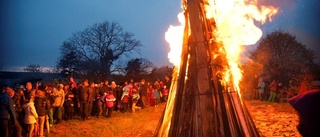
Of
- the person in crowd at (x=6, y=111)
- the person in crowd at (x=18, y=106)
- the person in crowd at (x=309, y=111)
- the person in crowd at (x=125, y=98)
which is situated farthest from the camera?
the person in crowd at (x=125, y=98)

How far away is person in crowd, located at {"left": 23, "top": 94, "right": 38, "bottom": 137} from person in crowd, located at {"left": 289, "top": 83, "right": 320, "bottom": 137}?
26.9 feet

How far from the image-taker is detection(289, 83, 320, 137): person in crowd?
2.28 m

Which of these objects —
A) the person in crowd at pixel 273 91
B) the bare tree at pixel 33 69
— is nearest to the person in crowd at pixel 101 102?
the person in crowd at pixel 273 91

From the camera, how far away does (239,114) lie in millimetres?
5527

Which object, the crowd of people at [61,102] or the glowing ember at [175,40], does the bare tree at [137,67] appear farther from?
the glowing ember at [175,40]

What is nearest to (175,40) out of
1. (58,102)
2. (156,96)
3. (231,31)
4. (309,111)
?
(231,31)

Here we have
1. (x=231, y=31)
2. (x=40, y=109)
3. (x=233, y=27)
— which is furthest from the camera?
(x=40, y=109)

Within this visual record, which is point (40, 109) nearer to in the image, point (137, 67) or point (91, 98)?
point (91, 98)

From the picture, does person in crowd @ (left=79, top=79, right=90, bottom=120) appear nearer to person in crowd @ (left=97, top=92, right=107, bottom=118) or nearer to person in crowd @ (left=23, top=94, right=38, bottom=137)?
person in crowd @ (left=97, top=92, right=107, bottom=118)

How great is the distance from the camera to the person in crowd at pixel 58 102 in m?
11.8

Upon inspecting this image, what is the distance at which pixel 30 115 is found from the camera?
8664 millimetres

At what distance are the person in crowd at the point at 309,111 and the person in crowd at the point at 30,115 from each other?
819 cm

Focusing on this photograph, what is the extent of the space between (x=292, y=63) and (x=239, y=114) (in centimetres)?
2234

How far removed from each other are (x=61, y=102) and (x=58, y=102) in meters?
0.19
